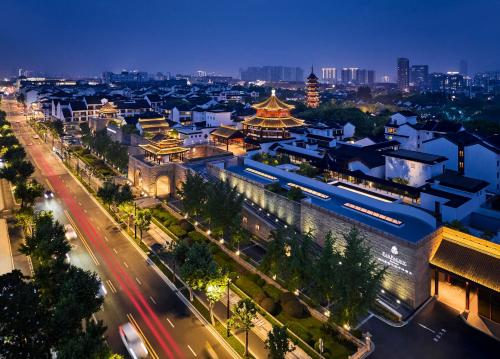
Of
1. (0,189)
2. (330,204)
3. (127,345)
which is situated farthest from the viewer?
(0,189)

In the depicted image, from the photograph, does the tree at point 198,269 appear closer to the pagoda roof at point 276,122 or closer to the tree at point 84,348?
the tree at point 84,348

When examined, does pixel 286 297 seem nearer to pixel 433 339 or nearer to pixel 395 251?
pixel 395 251

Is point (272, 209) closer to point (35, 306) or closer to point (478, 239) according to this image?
point (478, 239)

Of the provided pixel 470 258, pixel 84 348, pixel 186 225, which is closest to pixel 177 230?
pixel 186 225

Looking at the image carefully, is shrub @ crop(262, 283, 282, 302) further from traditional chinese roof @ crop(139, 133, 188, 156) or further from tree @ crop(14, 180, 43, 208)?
tree @ crop(14, 180, 43, 208)

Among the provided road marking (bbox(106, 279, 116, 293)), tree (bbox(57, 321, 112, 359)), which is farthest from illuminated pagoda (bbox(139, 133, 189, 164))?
tree (bbox(57, 321, 112, 359))

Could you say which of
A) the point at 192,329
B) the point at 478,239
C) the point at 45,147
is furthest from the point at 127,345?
the point at 45,147

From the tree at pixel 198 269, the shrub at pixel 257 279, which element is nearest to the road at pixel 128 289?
the tree at pixel 198 269
